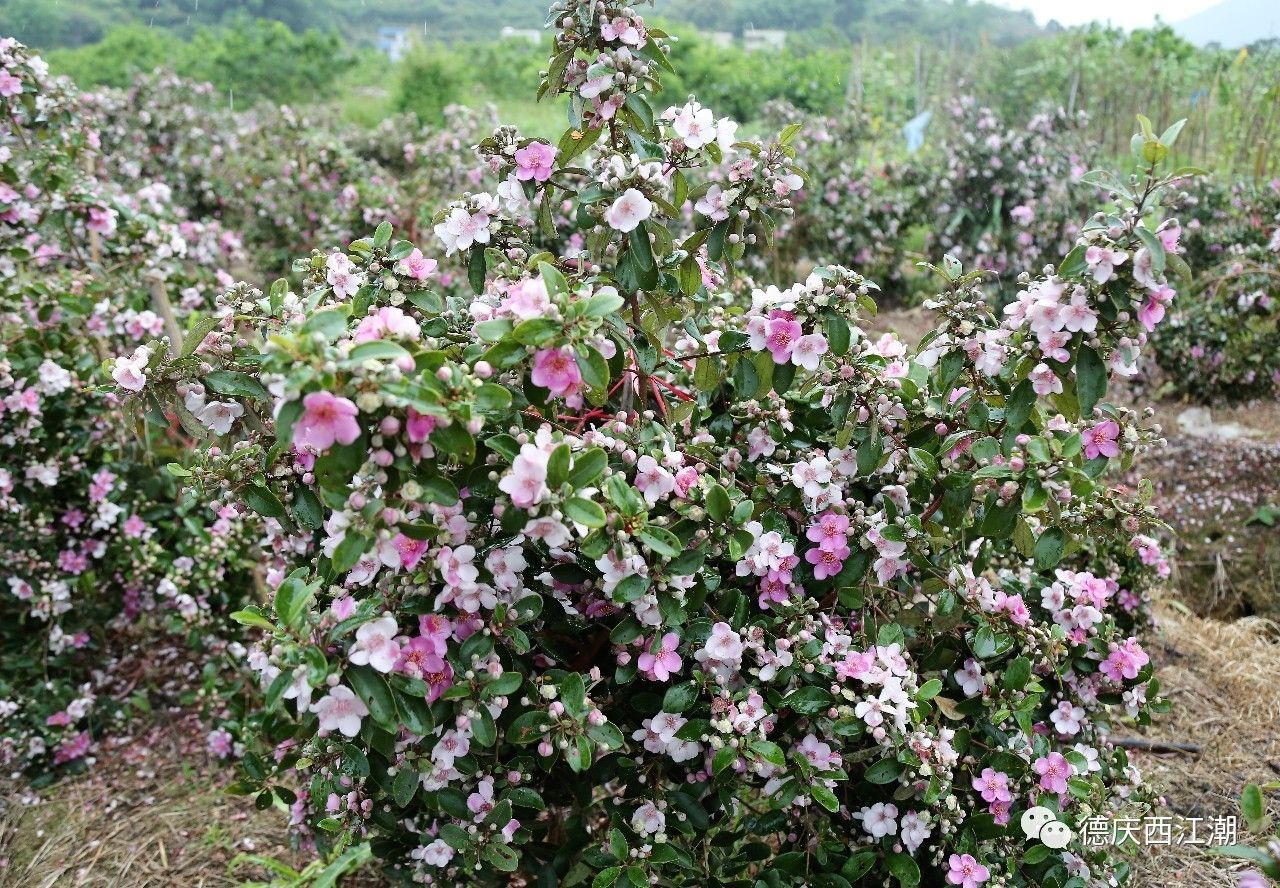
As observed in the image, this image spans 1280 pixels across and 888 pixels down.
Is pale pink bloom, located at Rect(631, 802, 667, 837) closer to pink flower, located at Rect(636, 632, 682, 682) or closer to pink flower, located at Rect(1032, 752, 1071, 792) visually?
pink flower, located at Rect(636, 632, 682, 682)

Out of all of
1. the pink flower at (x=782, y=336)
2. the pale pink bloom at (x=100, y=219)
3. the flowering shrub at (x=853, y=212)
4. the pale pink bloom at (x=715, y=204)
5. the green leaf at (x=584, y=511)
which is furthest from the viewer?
the flowering shrub at (x=853, y=212)

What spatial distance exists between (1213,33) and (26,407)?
27.2ft

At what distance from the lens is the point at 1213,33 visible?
23.5ft

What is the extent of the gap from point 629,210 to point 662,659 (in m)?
0.60

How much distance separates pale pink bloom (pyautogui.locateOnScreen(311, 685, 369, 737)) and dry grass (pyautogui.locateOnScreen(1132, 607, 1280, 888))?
61.4 inches

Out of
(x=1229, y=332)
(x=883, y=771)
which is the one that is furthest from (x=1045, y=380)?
(x=1229, y=332)

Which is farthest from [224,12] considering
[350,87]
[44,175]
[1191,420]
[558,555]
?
[558,555]

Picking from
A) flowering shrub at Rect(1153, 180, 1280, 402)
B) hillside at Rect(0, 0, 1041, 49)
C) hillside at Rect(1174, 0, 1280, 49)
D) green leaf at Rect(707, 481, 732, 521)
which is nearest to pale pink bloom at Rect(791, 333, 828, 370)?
green leaf at Rect(707, 481, 732, 521)

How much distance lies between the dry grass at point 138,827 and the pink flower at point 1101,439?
182 centimetres

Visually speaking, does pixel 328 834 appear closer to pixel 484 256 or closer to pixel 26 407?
pixel 484 256

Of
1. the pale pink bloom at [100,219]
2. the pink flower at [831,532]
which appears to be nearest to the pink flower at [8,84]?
the pale pink bloom at [100,219]

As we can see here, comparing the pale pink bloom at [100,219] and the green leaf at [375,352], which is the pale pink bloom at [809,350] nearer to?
the green leaf at [375,352]

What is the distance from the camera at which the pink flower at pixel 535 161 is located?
136cm

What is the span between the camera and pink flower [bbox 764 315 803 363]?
127cm
